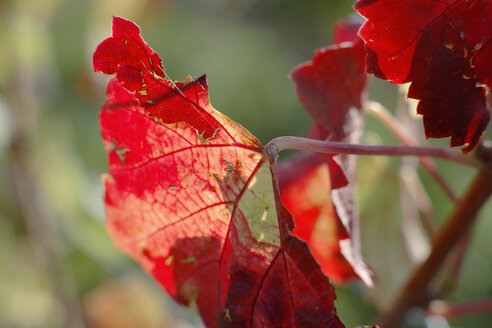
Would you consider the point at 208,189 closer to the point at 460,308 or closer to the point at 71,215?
the point at 460,308

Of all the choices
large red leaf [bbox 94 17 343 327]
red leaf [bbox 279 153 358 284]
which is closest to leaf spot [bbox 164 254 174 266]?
large red leaf [bbox 94 17 343 327]

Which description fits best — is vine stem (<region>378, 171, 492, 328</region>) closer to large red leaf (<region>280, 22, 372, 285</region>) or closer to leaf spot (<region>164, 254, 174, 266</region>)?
large red leaf (<region>280, 22, 372, 285</region>)

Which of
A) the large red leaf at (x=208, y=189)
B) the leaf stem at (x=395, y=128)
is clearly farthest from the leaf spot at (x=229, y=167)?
the leaf stem at (x=395, y=128)

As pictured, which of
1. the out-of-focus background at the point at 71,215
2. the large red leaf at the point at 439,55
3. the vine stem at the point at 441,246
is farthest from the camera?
the out-of-focus background at the point at 71,215

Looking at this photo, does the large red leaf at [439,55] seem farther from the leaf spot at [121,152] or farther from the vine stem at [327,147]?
the leaf spot at [121,152]

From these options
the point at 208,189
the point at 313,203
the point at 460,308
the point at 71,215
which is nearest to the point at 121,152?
the point at 208,189

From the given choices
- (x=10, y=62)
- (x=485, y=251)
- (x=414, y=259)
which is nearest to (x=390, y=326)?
(x=414, y=259)

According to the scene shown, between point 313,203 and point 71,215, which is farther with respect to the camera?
point 71,215
